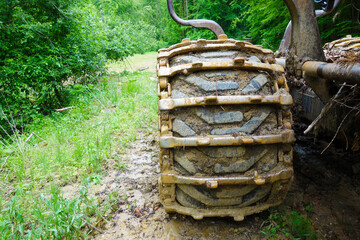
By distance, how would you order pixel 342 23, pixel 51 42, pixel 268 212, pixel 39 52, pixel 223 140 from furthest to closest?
pixel 51 42 < pixel 39 52 < pixel 342 23 < pixel 268 212 < pixel 223 140

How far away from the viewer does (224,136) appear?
1.60 meters

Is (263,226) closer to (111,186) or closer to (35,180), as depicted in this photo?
(111,186)

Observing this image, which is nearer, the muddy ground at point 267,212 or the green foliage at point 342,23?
the muddy ground at point 267,212

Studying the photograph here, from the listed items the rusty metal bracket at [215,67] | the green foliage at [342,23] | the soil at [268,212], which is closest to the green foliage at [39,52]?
the soil at [268,212]

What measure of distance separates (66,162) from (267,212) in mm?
2360

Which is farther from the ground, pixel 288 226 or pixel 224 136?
pixel 224 136

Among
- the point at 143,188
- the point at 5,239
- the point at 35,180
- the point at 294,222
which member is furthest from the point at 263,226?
the point at 35,180

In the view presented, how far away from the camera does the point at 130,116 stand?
4660 mm

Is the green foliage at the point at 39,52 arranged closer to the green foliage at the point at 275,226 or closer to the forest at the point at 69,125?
the forest at the point at 69,125

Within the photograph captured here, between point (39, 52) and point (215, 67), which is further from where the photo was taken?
point (39, 52)

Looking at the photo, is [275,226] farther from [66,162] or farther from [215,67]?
[66,162]

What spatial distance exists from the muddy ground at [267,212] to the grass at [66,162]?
7.7 inches

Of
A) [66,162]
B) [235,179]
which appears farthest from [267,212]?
[66,162]

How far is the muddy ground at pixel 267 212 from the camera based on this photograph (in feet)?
6.30
